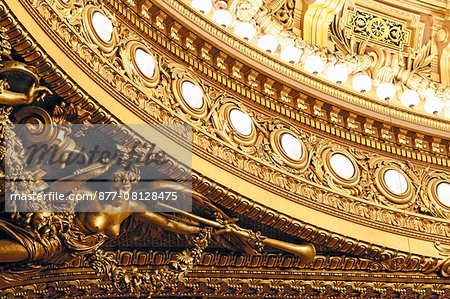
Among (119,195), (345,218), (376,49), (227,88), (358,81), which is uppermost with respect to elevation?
(376,49)

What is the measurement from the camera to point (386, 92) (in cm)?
746

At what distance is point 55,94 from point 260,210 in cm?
170

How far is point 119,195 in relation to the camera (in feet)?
17.2

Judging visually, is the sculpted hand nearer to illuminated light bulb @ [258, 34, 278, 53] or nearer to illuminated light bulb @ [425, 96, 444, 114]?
illuminated light bulb @ [258, 34, 278, 53]

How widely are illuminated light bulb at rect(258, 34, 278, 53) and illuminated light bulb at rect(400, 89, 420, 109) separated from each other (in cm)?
144

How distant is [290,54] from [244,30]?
499 millimetres

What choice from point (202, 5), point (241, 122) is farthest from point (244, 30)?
point (241, 122)

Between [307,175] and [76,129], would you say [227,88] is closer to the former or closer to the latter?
[307,175]

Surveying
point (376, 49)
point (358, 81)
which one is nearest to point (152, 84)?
point (358, 81)

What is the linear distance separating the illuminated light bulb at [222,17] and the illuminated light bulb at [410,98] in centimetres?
193

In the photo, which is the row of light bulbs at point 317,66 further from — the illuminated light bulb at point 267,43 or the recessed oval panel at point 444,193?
the recessed oval panel at point 444,193

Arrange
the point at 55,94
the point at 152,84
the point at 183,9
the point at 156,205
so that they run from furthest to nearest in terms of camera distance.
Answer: the point at 183,9 → the point at 152,84 → the point at 156,205 → the point at 55,94

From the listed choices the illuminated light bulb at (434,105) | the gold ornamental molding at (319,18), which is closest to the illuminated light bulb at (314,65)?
the gold ornamental molding at (319,18)

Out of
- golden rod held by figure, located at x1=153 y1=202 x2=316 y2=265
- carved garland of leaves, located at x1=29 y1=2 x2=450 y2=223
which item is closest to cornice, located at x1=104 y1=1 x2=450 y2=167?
carved garland of leaves, located at x1=29 y1=2 x2=450 y2=223
